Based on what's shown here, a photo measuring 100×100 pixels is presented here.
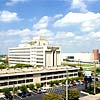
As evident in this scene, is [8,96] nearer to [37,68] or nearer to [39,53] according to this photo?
[37,68]

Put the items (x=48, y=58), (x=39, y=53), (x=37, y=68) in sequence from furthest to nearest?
1. (x=39, y=53)
2. (x=48, y=58)
3. (x=37, y=68)

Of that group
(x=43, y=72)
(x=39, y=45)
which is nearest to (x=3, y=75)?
(x=43, y=72)

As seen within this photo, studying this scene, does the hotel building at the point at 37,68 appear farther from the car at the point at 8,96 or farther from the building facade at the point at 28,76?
the car at the point at 8,96

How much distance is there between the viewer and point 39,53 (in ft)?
564

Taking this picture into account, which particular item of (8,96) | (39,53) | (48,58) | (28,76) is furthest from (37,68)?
(39,53)

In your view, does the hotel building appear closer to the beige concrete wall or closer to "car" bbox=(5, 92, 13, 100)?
the beige concrete wall

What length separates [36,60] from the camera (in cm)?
17675

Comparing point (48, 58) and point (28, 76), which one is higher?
point (48, 58)

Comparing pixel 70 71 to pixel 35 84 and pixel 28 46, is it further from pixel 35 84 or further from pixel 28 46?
pixel 28 46

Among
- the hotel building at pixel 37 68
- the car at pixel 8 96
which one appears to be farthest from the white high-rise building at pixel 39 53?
the car at pixel 8 96

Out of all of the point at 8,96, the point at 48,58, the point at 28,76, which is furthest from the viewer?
the point at 48,58

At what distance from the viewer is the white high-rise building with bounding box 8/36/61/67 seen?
543 ft

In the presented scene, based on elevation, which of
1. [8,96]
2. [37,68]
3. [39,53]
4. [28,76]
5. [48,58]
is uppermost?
[39,53]

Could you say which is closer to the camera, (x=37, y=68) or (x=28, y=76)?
(x=28, y=76)
